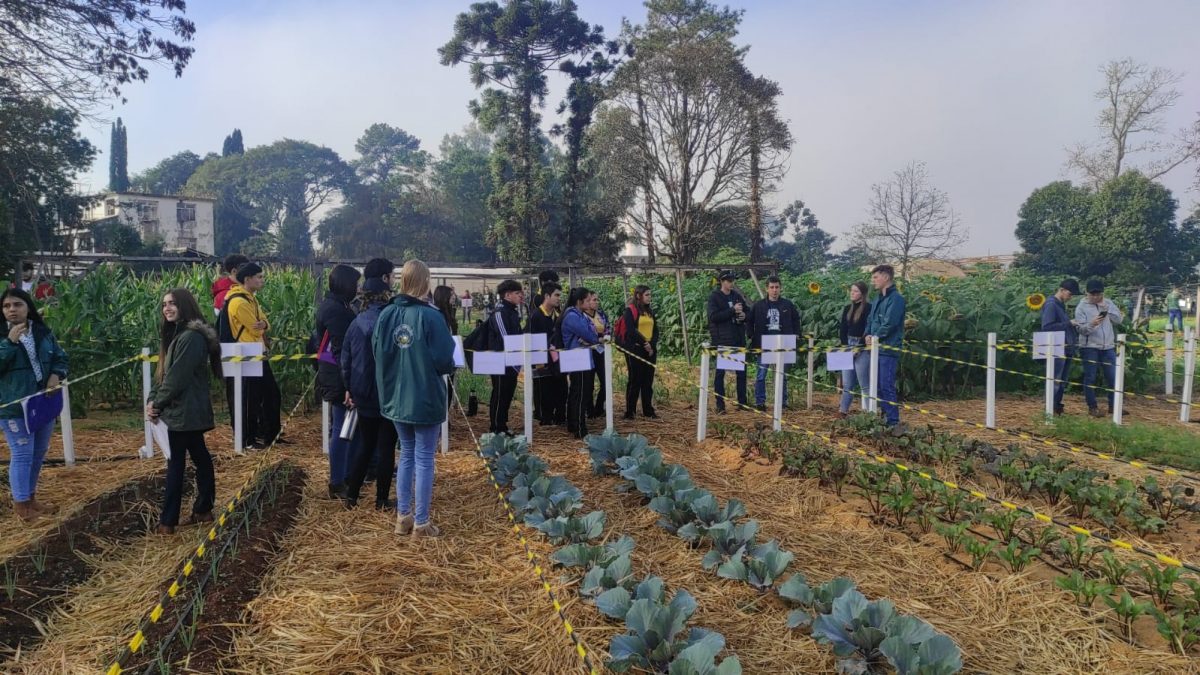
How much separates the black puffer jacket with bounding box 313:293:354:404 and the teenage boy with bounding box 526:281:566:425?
2.35 metres

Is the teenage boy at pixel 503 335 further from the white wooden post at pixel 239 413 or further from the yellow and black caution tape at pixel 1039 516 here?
the white wooden post at pixel 239 413

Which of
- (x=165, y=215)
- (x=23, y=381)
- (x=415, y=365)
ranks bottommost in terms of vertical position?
(x=23, y=381)

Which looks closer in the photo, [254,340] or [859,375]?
[254,340]

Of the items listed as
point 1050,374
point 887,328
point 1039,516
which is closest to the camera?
point 1039,516

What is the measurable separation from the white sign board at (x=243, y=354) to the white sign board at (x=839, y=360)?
6.00m

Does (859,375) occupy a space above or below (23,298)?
below

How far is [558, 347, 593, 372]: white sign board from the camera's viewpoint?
7.17 meters

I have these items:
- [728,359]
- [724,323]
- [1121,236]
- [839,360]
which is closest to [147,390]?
[728,359]

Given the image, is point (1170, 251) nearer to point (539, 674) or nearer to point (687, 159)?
point (687, 159)

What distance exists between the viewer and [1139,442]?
6.59m

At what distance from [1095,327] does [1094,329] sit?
3 cm

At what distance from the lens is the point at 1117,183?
32.5m

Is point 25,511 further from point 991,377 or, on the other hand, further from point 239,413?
point 991,377

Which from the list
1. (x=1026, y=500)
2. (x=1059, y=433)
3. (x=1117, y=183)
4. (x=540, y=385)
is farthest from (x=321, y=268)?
(x=1117, y=183)
